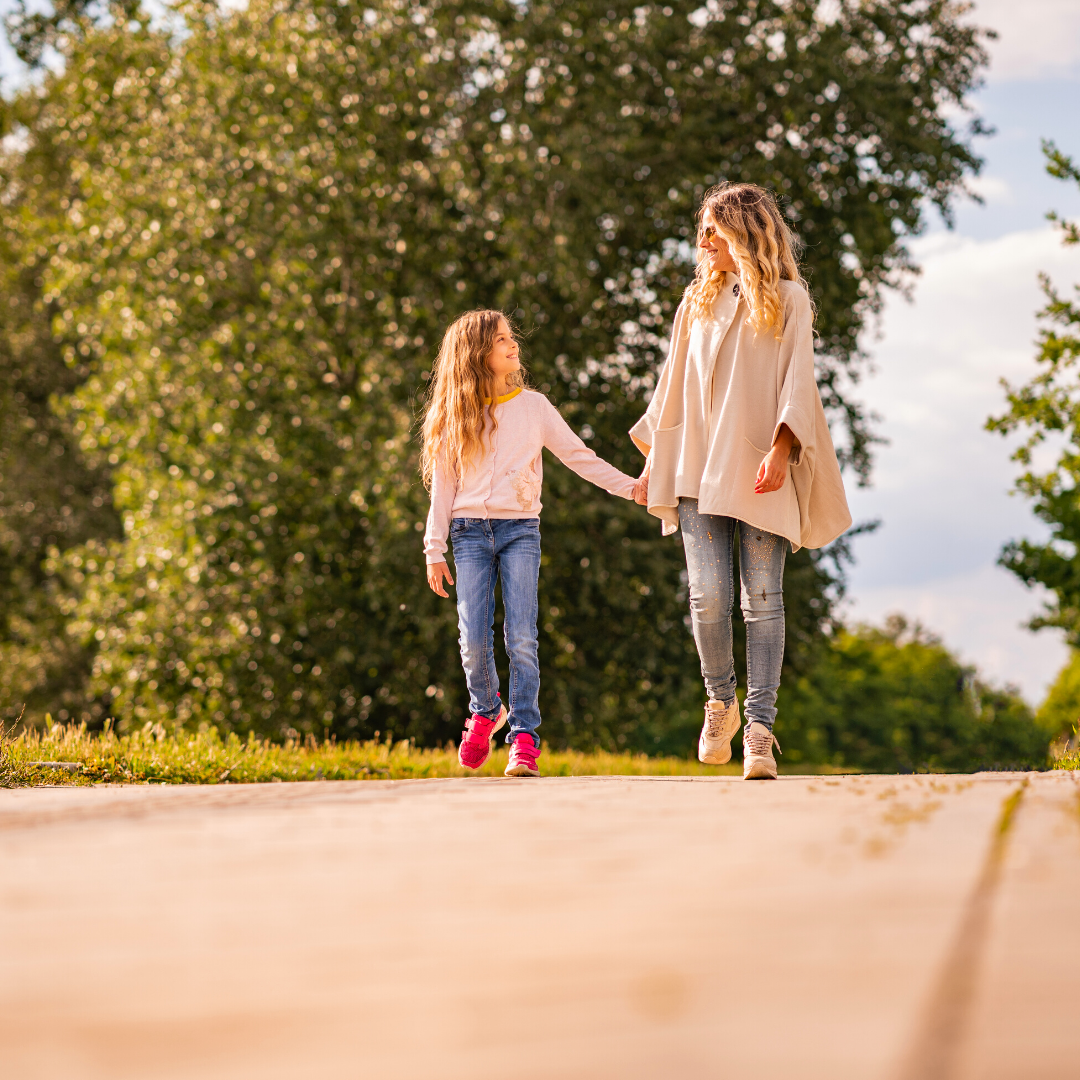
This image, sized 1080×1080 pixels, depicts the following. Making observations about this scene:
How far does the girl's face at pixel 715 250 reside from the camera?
4.98m

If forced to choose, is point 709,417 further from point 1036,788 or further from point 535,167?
point 535,167

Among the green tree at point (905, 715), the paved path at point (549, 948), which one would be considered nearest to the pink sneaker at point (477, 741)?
the paved path at point (549, 948)

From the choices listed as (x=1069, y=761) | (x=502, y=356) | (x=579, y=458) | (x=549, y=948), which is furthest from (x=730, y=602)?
(x=549, y=948)

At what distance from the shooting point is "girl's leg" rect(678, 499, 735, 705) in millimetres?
4863

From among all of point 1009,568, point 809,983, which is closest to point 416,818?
point 809,983

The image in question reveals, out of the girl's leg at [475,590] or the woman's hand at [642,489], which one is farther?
the girl's leg at [475,590]

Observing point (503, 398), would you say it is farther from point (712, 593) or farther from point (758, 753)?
point (758, 753)

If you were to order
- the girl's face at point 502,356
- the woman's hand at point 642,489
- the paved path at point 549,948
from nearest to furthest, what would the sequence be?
the paved path at point 549,948, the woman's hand at point 642,489, the girl's face at point 502,356

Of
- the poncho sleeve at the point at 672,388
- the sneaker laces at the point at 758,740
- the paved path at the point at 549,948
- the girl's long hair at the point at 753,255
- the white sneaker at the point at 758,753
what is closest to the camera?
the paved path at the point at 549,948

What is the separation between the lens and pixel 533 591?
5387mm

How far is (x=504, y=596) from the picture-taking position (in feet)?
17.4

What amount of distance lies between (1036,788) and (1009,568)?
58.4 ft

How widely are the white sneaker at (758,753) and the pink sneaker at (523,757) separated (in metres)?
0.91

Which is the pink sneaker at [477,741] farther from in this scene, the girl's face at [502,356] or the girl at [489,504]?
the girl's face at [502,356]
